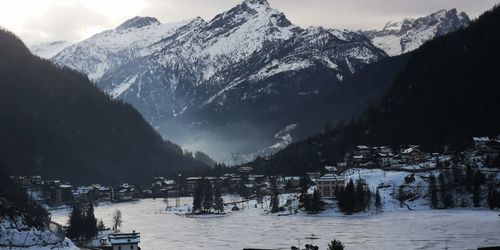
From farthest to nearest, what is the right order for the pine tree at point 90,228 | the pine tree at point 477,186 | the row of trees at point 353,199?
the row of trees at point 353,199 → the pine tree at point 477,186 → the pine tree at point 90,228

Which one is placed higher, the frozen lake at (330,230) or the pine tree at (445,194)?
the pine tree at (445,194)

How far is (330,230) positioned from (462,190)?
4343 cm

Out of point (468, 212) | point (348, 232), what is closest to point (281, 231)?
point (348, 232)

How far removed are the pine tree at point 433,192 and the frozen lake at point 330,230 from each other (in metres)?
5.44

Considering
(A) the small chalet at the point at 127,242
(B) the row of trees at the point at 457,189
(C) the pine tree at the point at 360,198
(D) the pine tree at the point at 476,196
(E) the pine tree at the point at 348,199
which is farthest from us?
(E) the pine tree at the point at 348,199

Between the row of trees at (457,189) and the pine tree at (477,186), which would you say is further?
the row of trees at (457,189)

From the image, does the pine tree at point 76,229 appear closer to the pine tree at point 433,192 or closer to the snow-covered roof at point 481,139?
the pine tree at point 433,192

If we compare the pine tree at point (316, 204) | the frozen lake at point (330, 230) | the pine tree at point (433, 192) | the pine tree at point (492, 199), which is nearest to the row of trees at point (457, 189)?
the pine tree at point (433, 192)

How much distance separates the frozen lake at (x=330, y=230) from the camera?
369ft

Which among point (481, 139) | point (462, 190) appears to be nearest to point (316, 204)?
point (462, 190)

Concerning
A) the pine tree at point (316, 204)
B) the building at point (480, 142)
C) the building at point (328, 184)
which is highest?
the building at point (480, 142)

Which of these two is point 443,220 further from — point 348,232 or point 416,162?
point 416,162

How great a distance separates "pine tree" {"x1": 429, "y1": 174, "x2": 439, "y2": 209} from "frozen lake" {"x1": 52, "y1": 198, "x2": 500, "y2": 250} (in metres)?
5.44

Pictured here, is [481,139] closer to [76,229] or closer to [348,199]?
[348,199]
